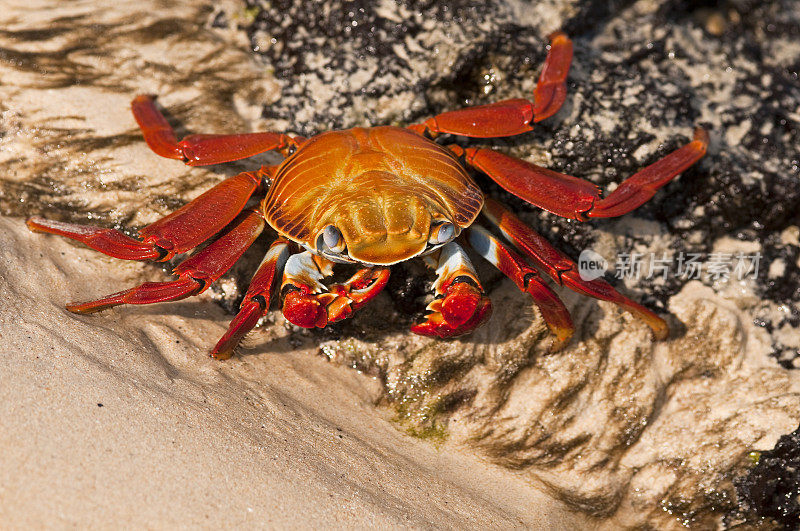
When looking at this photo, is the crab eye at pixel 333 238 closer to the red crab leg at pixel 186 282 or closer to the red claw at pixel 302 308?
the red claw at pixel 302 308

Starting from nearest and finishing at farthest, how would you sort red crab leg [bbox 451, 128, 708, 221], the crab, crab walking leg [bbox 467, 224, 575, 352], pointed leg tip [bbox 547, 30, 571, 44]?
the crab, crab walking leg [bbox 467, 224, 575, 352], red crab leg [bbox 451, 128, 708, 221], pointed leg tip [bbox 547, 30, 571, 44]

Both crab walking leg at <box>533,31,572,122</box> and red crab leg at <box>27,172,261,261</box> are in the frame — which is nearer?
red crab leg at <box>27,172,261,261</box>

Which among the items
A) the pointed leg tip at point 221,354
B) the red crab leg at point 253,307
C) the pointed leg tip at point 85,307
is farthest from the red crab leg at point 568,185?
the pointed leg tip at point 85,307

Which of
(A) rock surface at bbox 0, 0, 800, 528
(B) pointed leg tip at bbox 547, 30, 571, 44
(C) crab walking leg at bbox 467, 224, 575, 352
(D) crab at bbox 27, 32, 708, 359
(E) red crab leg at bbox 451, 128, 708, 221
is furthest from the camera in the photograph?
(B) pointed leg tip at bbox 547, 30, 571, 44

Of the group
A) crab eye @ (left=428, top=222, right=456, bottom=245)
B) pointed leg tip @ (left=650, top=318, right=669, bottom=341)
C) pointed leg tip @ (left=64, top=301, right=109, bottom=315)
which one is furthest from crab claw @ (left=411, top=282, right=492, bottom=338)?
pointed leg tip @ (left=64, top=301, right=109, bottom=315)

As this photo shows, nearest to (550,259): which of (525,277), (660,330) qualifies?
(525,277)

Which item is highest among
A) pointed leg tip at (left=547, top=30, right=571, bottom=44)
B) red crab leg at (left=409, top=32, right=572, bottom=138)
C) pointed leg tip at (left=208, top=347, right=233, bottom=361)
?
pointed leg tip at (left=547, top=30, right=571, bottom=44)

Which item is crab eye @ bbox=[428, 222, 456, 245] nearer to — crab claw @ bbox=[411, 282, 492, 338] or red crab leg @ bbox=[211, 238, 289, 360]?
crab claw @ bbox=[411, 282, 492, 338]
